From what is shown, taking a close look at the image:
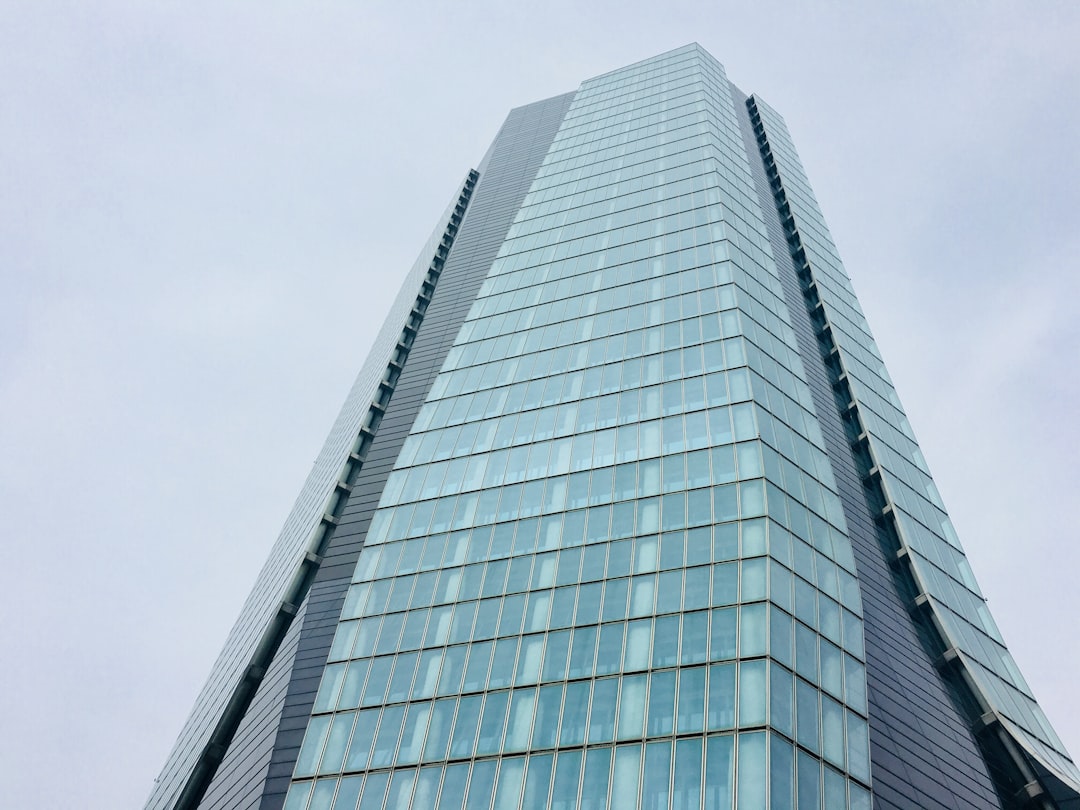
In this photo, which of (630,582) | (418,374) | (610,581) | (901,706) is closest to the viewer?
(901,706)

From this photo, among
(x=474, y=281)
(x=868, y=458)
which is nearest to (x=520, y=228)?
(x=474, y=281)

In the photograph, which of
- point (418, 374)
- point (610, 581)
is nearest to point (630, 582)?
point (610, 581)

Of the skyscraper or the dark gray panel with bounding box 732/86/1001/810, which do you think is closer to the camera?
the skyscraper

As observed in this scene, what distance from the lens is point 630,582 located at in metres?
40.4

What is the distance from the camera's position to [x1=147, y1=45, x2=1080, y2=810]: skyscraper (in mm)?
34375

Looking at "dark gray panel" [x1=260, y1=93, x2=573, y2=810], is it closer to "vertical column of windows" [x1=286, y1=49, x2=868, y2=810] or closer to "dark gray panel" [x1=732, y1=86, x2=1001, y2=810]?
"vertical column of windows" [x1=286, y1=49, x2=868, y2=810]

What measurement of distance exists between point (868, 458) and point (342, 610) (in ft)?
108

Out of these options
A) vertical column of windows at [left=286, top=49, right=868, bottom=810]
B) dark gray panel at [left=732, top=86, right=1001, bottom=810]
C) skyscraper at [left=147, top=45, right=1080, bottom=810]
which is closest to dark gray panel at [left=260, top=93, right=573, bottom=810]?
skyscraper at [left=147, top=45, right=1080, bottom=810]

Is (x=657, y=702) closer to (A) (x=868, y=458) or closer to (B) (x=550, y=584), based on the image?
(B) (x=550, y=584)

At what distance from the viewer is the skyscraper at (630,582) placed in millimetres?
34375

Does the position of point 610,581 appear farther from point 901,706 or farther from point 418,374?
point 418,374

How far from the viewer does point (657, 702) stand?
113 ft

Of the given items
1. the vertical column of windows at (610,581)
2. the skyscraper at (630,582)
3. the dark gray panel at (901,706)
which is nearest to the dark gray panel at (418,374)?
the skyscraper at (630,582)

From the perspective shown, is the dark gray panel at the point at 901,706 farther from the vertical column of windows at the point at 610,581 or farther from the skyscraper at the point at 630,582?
the vertical column of windows at the point at 610,581
